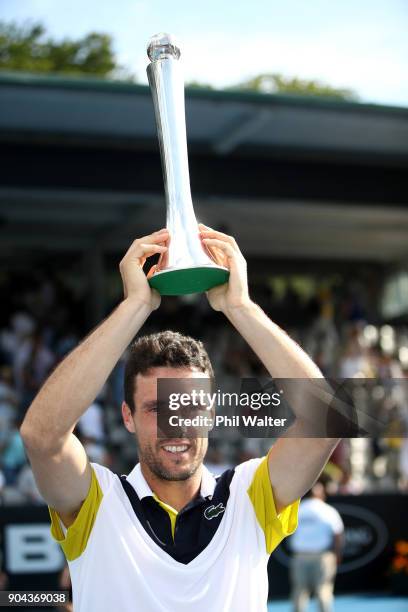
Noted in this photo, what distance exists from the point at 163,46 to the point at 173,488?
1.24 metres

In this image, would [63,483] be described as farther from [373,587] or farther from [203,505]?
[373,587]

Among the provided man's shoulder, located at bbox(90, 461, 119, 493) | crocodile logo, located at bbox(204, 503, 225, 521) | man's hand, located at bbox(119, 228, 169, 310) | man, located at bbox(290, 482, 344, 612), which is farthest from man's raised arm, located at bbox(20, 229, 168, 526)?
man, located at bbox(290, 482, 344, 612)

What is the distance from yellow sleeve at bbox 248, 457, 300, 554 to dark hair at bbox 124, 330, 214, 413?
0.35 meters

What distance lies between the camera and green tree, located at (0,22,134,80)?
26.8m

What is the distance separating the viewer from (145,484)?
2.84m

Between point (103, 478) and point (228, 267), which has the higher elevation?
point (228, 267)

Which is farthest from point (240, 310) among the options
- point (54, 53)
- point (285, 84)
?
point (285, 84)

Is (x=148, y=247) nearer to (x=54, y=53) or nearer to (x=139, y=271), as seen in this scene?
(x=139, y=271)

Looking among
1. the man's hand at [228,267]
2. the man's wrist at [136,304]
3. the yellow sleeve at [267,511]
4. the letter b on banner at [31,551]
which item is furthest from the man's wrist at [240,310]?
the letter b on banner at [31,551]

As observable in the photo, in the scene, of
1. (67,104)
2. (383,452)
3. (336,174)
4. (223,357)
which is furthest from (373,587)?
(67,104)

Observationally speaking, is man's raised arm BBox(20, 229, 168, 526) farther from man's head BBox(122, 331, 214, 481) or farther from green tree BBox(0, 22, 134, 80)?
green tree BBox(0, 22, 134, 80)

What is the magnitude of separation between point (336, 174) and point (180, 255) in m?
12.1

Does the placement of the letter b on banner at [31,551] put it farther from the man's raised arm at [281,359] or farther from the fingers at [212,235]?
the fingers at [212,235]

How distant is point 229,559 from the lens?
267 centimetres
